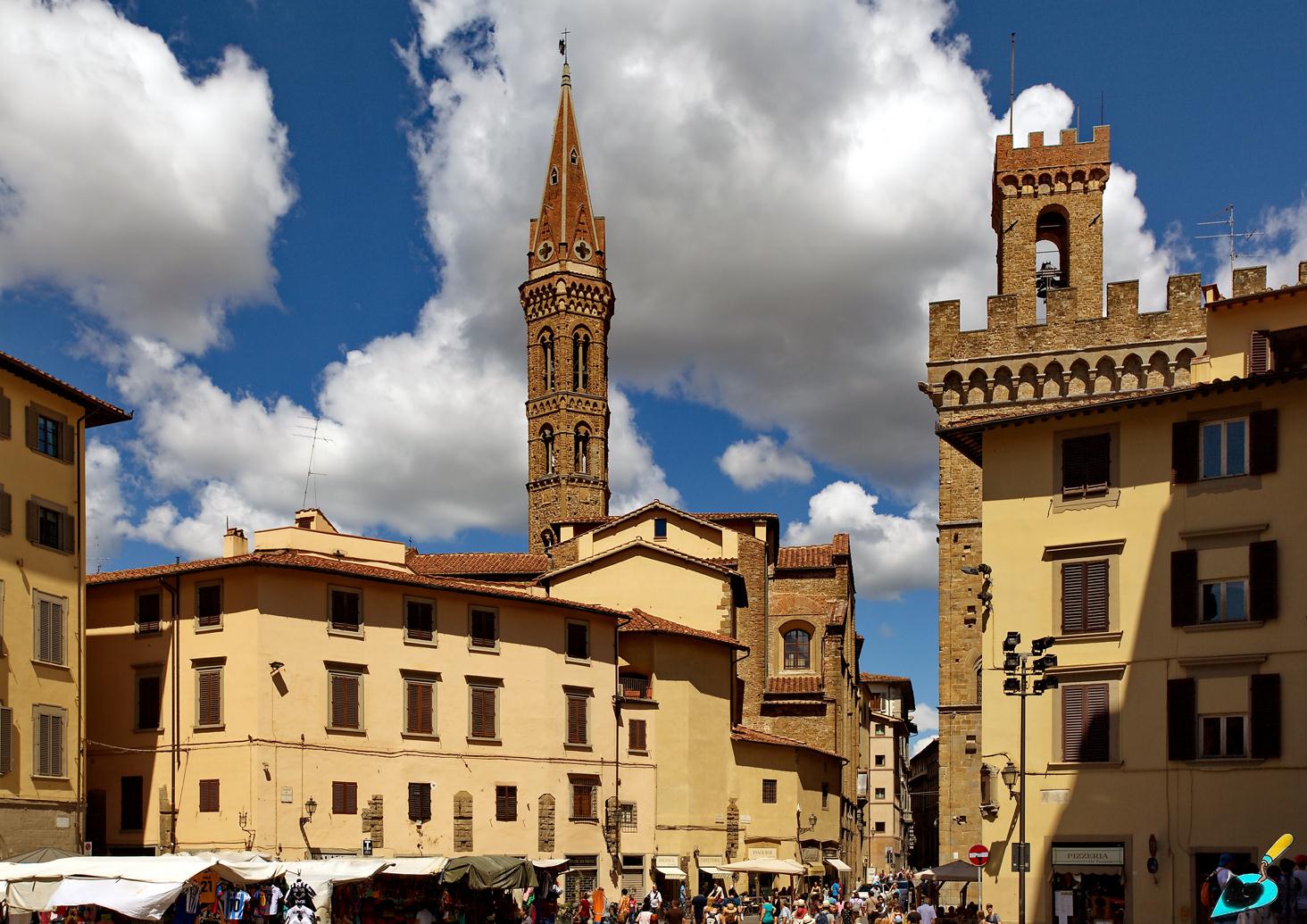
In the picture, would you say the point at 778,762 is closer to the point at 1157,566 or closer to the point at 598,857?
the point at 598,857

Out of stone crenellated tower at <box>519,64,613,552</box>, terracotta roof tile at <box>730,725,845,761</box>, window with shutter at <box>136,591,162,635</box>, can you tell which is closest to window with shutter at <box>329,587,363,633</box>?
window with shutter at <box>136,591,162,635</box>

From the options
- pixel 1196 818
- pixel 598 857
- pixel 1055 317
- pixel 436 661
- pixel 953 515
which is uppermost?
pixel 1055 317

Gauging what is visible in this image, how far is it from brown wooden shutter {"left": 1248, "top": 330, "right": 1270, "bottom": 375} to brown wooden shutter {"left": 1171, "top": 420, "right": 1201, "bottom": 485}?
5.54 meters

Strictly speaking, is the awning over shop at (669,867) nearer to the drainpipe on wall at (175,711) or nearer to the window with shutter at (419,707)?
the window with shutter at (419,707)

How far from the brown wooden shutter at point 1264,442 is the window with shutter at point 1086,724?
→ 19.0ft

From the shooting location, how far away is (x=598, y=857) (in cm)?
4884

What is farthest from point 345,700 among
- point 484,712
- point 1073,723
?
point 1073,723

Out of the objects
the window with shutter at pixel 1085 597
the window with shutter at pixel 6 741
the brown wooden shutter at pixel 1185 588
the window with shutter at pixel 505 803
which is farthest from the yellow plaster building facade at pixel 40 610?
the brown wooden shutter at pixel 1185 588

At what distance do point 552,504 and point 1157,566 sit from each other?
64.5m

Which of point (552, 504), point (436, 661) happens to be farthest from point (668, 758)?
point (552, 504)

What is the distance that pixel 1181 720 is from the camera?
32.3 m

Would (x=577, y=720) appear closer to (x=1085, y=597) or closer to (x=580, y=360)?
(x=1085, y=597)

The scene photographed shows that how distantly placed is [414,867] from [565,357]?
223 feet

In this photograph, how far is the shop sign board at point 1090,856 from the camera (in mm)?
32750
